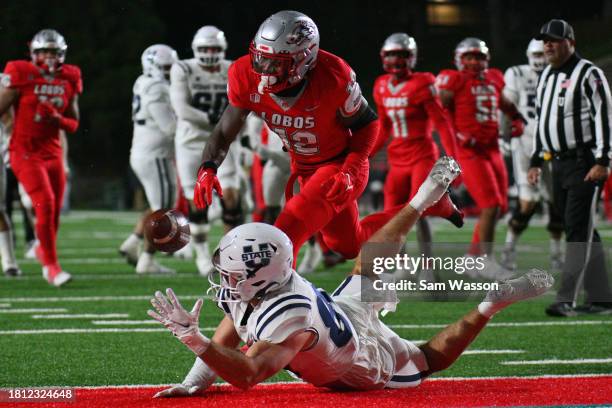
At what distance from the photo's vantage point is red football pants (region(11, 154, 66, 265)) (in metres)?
7.68

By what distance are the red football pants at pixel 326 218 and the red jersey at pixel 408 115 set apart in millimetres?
2542

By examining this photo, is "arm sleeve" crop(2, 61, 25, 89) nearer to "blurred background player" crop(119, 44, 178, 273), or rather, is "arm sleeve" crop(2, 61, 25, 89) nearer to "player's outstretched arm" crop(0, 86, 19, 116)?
"player's outstretched arm" crop(0, 86, 19, 116)

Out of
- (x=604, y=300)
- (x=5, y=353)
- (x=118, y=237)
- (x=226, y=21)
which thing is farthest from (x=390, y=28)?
(x=5, y=353)

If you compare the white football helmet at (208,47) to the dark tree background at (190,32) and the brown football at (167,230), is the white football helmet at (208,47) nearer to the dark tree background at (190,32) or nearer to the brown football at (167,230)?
the dark tree background at (190,32)

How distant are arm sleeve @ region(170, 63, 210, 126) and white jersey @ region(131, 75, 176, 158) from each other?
0.42 m

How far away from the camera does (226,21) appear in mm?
18094

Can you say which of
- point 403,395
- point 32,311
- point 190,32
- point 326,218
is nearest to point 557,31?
point 326,218

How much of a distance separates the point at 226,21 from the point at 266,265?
14.8m

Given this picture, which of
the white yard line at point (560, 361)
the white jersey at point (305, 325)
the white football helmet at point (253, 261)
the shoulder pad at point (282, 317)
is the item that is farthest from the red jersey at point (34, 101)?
the shoulder pad at point (282, 317)

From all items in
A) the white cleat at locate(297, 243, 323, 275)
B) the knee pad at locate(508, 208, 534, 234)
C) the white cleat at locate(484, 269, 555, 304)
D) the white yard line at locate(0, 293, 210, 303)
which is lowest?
the white cleat at locate(297, 243, 323, 275)

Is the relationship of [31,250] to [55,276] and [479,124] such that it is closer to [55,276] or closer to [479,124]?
[55,276]

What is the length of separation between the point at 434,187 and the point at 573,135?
68.7 inches

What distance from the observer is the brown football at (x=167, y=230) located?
440 cm

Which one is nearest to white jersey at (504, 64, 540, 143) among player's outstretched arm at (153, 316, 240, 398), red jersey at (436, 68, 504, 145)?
red jersey at (436, 68, 504, 145)
